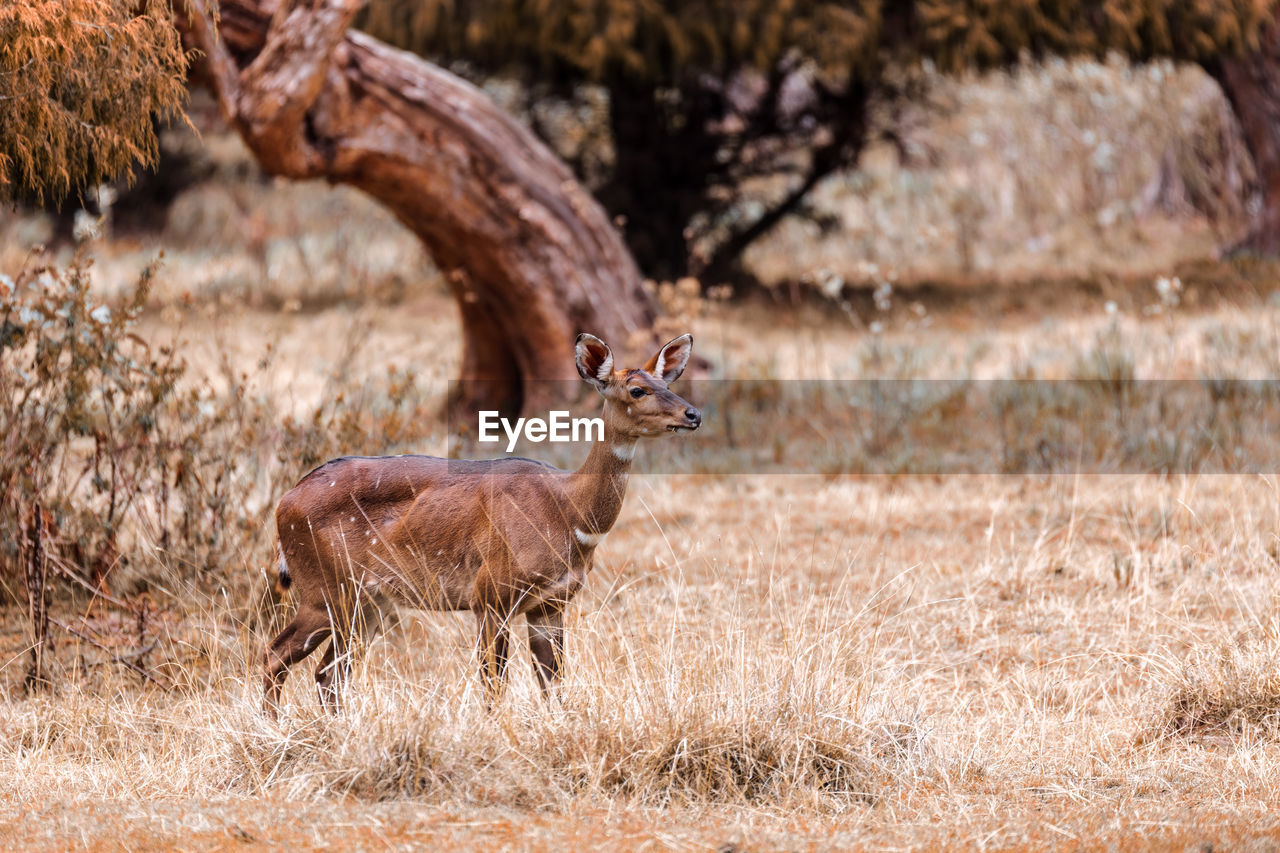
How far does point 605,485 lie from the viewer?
4.81m

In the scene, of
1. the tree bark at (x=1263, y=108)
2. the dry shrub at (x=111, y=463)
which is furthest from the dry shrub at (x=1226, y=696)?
the tree bark at (x=1263, y=108)

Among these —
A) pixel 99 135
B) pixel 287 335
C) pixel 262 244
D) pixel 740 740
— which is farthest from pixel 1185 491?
pixel 262 244

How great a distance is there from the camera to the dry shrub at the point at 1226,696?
5.36 meters

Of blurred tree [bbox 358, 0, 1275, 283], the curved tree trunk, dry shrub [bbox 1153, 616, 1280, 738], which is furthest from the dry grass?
blurred tree [bbox 358, 0, 1275, 283]

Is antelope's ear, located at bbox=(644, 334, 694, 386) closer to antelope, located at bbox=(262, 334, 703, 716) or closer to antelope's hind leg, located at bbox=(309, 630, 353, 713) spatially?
antelope, located at bbox=(262, 334, 703, 716)

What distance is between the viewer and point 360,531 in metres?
4.96

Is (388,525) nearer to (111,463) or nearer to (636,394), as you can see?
(636,394)

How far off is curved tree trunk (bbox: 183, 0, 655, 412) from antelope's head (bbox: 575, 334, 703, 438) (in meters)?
4.52

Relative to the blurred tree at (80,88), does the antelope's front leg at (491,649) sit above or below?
below

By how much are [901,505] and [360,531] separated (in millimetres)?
4495

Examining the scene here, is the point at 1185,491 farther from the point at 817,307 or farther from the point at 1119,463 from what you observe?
the point at 817,307

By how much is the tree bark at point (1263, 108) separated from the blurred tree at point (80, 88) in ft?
38.7

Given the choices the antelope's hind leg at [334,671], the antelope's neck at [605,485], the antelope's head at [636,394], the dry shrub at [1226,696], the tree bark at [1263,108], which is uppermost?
the tree bark at [1263,108]

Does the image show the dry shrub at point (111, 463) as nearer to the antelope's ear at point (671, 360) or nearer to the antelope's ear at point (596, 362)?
the antelope's ear at point (596, 362)
